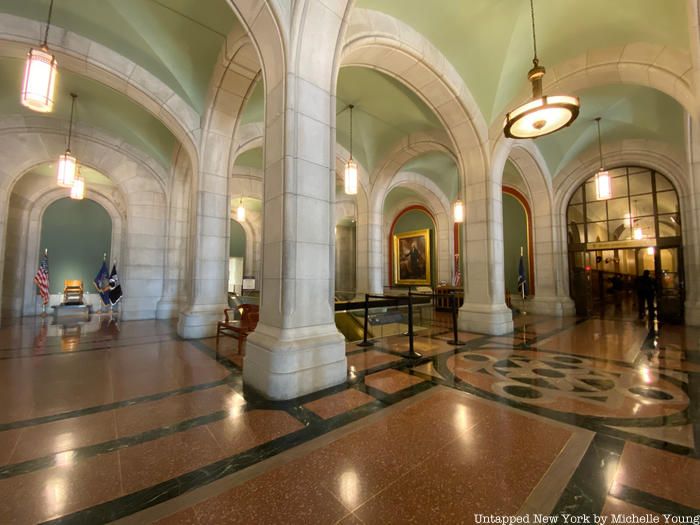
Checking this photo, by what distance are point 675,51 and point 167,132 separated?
1064 centimetres

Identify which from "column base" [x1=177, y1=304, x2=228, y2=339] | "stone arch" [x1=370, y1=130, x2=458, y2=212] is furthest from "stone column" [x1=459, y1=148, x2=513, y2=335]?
"column base" [x1=177, y1=304, x2=228, y2=339]

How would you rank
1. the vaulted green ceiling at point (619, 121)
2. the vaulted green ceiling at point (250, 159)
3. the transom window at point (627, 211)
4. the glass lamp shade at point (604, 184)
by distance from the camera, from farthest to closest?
the vaulted green ceiling at point (250, 159)
the transom window at point (627, 211)
the glass lamp shade at point (604, 184)
the vaulted green ceiling at point (619, 121)

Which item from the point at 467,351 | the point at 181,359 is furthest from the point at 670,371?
the point at 181,359

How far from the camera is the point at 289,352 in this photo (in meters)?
2.99

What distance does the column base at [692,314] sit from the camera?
23.3 ft

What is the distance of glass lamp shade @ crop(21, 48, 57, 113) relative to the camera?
11.1ft

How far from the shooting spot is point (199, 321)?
5863mm

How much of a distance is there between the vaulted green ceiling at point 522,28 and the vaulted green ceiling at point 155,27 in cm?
248

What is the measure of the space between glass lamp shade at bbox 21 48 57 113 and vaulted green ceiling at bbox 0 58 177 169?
3.47 m

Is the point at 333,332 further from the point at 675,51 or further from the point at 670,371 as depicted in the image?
the point at 675,51

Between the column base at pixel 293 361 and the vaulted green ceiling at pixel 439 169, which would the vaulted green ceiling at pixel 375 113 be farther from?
the column base at pixel 293 361

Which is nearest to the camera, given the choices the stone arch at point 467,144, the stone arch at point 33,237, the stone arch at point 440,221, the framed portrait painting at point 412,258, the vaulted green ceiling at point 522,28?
the vaulted green ceiling at point 522,28

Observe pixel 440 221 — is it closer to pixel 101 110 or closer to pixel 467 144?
pixel 467 144

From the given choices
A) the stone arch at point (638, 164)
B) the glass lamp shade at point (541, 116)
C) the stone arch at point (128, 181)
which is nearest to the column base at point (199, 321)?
the stone arch at point (128, 181)
